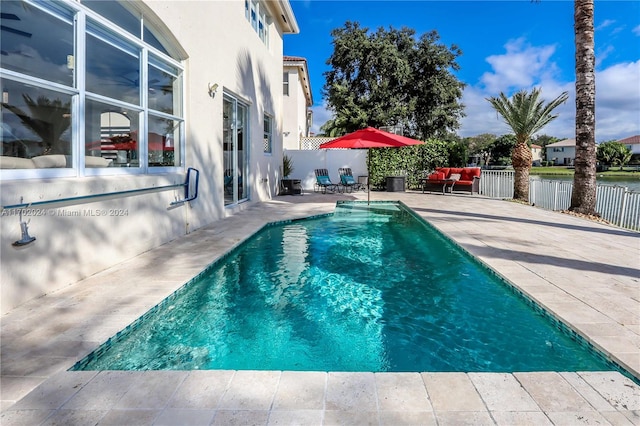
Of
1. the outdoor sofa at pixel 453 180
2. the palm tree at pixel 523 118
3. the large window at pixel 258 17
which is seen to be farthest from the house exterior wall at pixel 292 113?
the palm tree at pixel 523 118

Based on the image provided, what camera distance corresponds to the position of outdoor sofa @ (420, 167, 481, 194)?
1615 cm

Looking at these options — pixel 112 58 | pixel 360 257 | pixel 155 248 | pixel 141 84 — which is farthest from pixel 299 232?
pixel 112 58

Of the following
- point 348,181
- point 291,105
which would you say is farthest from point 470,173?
point 291,105

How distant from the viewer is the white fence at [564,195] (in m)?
10.4

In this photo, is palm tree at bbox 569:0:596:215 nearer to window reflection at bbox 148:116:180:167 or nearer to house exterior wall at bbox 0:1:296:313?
house exterior wall at bbox 0:1:296:313

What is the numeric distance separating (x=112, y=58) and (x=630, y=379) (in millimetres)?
6763

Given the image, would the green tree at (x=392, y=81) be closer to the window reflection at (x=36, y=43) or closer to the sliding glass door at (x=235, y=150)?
the sliding glass door at (x=235, y=150)

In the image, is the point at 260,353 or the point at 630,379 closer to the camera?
the point at 630,379

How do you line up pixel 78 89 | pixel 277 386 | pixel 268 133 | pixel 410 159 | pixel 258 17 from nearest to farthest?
pixel 277 386 → pixel 78 89 → pixel 258 17 → pixel 268 133 → pixel 410 159

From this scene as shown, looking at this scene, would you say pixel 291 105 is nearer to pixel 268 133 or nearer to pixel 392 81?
pixel 392 81

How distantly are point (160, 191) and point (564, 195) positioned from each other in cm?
1251

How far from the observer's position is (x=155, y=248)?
6.41 m

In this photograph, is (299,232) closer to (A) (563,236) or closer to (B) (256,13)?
(A) (563,236)

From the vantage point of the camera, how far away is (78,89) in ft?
15.5
